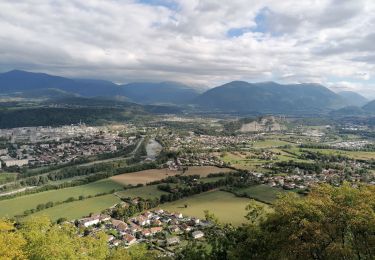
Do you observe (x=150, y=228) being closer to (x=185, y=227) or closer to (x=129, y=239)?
(x=129, y=239)

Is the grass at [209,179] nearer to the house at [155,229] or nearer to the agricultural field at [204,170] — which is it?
the agricultural field at [204,170]

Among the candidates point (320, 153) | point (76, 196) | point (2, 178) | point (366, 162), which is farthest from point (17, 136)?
point (366, 162)

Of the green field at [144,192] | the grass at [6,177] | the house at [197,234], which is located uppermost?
the house at [197,234]

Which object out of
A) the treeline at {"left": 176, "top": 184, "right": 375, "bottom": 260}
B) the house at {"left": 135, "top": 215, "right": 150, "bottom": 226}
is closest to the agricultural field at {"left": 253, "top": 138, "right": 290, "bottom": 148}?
the house at {"left": 135, "top": 215, "right": 150, "bottom": 226}

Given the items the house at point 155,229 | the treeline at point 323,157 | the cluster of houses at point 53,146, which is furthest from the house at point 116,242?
the treeline at point 323,157

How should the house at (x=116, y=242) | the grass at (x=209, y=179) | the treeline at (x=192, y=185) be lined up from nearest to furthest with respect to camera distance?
the house at (x=116, y=242)
the treeline at (x=192, y=185)
the grass at (x=209, y=179)

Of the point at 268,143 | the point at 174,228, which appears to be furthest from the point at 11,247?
the point at 268,143

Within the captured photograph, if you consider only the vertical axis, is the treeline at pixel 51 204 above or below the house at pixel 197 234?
below

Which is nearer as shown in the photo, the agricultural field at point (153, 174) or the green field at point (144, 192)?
the green field at point (144, 192)
